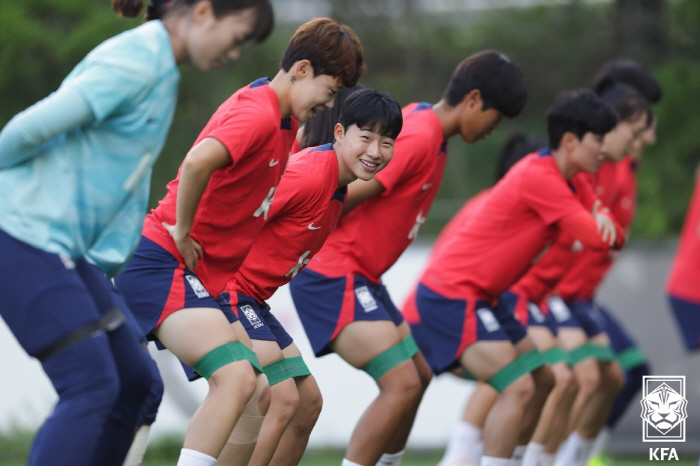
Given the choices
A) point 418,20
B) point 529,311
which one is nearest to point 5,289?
point 529,311

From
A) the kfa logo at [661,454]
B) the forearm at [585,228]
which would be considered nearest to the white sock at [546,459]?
the forearm at [585,228]

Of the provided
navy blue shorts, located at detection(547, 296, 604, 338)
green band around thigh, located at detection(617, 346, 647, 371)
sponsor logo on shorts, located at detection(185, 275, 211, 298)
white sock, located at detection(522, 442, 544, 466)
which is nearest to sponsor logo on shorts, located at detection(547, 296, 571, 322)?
navy blue shorts, located at detection(547, 296, 604, 338)

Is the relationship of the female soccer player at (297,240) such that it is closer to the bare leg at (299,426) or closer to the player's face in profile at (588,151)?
the bare leg at (299,426)

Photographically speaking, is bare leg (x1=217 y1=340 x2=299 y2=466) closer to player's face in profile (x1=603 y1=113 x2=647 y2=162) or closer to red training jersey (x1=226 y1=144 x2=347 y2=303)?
red training jersey (x1=226 y1=144 x2=347 y2=303)

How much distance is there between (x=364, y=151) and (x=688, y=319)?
316 centimetres

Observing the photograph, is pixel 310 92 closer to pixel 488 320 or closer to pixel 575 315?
pixel 488 320

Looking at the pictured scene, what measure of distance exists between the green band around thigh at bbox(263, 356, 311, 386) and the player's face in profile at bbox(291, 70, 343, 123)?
96cm

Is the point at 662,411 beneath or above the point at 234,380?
beneath

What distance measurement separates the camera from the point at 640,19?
39.3 ft

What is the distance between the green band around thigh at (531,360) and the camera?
15.6 feet

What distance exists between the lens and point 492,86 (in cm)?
450

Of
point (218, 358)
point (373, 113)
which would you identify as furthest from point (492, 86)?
point (218, 358)

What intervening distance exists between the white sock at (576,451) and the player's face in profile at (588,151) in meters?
2.04

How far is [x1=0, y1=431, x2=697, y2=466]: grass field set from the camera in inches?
278
